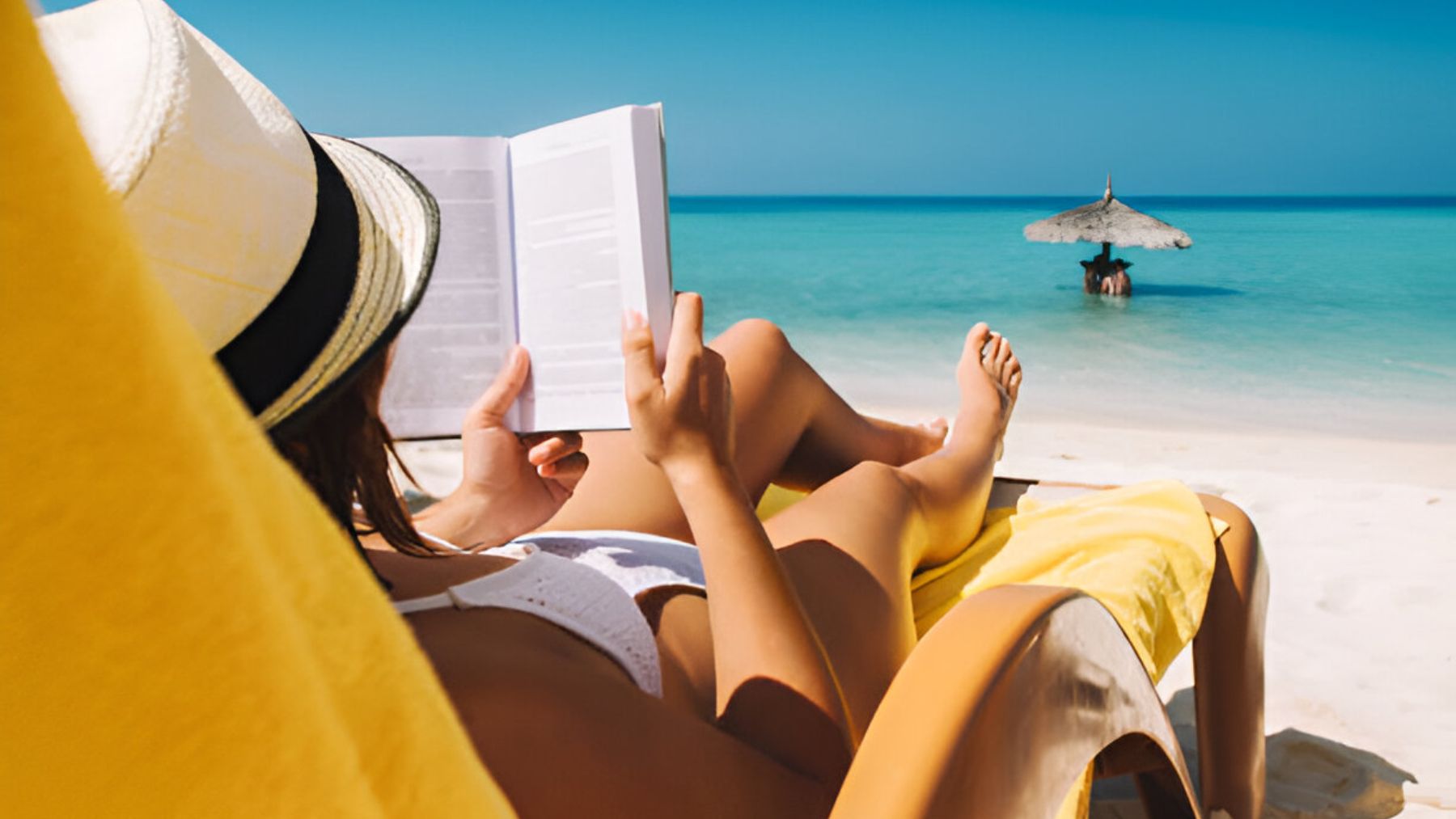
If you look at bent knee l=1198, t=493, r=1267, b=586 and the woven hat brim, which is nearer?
the woven hat brim

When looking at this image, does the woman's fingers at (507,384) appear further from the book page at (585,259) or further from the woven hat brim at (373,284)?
the woven hat brim at (373,284)

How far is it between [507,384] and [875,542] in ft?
1.94

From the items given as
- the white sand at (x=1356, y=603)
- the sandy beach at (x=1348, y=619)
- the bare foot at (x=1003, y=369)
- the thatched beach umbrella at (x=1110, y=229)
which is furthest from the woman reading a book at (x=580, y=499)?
the thatched beach umbrella at (x=1110, y=229)

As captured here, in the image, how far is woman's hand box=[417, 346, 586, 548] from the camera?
1409 mm

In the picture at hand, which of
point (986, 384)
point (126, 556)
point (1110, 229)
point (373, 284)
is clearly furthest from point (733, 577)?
point (1110, 229)

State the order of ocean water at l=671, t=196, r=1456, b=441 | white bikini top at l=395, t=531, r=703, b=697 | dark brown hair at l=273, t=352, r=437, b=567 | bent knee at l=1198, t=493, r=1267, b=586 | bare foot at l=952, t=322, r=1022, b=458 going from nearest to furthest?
dark brown hair at l=273, t=352, r=437, b=567
white bikini top at l=395, t=531, r=703, b=697
bent knee at l=1198, t=493, r=1267, b=586
bare foot at l=952, t=322, r=1022, b=458
ocean water at l=671, t=196, r=1456, b=441

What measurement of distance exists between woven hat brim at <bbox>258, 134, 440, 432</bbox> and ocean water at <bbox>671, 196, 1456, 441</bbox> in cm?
542

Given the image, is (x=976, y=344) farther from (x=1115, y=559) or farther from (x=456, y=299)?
(x=456, y=299)

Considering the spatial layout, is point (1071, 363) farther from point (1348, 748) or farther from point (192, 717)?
point (192, 717)

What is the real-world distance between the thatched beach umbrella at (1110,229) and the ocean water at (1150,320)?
673mm

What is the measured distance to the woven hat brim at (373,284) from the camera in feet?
1.60

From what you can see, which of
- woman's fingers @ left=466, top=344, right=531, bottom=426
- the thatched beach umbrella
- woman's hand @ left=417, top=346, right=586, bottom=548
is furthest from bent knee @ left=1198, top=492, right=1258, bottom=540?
the thatched beach umbrella

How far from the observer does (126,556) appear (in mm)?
158

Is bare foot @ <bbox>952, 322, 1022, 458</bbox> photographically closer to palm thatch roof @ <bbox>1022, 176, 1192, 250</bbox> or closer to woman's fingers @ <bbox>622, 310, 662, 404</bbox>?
woman's fingers @ <bbox>622, 310, 662, 404</bbox>
